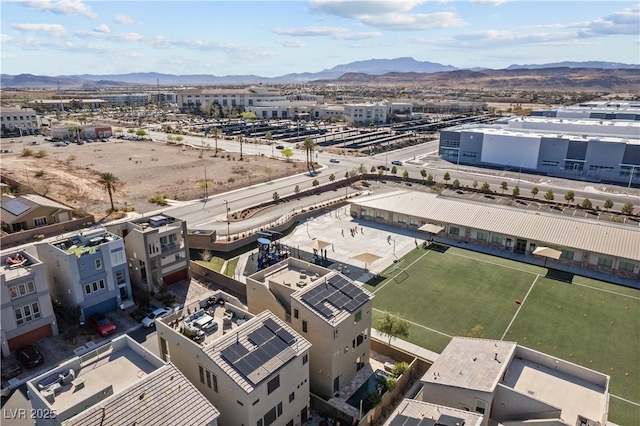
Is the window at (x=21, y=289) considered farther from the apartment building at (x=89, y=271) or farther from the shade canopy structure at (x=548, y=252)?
the shade canopy structure at (x=548, y=252)

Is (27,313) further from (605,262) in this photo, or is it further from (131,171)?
(131,171)

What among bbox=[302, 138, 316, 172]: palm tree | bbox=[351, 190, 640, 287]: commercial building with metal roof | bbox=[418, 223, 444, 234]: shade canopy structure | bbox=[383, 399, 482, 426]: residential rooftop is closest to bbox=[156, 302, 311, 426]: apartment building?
bbox=[383, 399, 482, 426]: residential rooftop

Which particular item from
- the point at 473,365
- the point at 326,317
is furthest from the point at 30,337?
the point at 473,365

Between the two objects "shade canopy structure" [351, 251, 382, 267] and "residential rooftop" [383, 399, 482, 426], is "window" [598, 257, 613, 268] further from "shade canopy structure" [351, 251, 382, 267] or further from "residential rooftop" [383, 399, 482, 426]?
"residential rooftop" [383, 399, 482, 426]

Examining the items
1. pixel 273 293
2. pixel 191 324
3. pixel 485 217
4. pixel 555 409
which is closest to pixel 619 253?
pixel 485 217

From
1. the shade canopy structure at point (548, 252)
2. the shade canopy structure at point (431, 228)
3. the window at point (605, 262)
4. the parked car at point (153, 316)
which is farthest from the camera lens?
the shade canopy structure at point (431, 228)

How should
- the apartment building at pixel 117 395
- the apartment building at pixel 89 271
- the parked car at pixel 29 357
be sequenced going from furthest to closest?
the apartment building at pixel 89 271 < the parked car at pixel 29 357 < the apartment building at pixel 117 395

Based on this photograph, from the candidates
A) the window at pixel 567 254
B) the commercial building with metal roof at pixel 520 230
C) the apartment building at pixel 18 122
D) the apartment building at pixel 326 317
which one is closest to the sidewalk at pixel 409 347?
the apartment building at pixel 326 317

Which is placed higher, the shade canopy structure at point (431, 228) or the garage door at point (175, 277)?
the shade canopy structure at point (431, 228)
